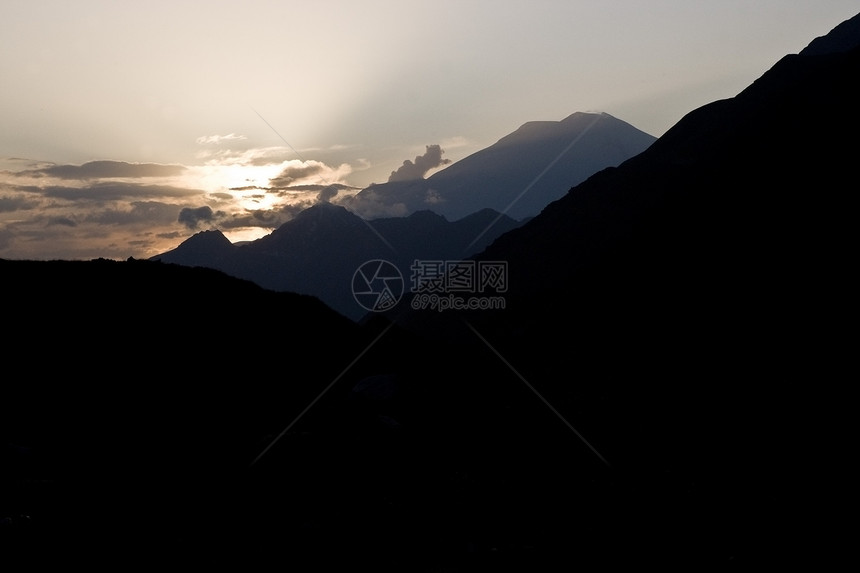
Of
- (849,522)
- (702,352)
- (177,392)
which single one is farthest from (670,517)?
(702,352)

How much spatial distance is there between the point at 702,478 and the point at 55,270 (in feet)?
130

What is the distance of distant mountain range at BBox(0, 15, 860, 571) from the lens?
509 inches

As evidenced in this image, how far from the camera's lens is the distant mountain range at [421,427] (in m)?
12.9

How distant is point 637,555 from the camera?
41.0ft
